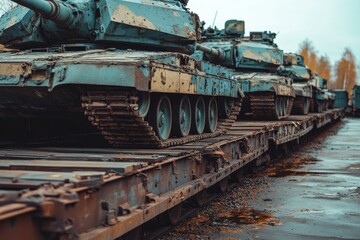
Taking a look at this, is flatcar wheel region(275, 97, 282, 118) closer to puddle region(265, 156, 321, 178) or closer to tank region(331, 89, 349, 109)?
puddle region(265, 156, 321, 178)

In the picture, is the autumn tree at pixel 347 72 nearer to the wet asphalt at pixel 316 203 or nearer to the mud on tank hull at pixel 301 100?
the mud on tank hull at pixel 301 100

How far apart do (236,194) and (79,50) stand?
11.0 feet

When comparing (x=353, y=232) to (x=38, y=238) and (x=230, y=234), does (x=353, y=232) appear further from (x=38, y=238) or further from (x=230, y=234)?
(x=38, y=238)

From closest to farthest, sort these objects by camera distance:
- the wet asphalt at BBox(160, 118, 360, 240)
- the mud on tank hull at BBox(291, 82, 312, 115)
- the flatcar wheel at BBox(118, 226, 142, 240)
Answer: the flatcar wheel at BBox(118, 226, 142, 240)
the wet asphalt at BBox(160, 118, 360, 240)
the mud on tank hull at BBox(291, 82, 312, 115)

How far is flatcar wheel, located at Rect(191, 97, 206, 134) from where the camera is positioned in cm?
994

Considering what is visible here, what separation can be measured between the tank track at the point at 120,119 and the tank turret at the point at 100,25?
1.83m

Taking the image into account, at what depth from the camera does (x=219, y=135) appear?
11102 mm

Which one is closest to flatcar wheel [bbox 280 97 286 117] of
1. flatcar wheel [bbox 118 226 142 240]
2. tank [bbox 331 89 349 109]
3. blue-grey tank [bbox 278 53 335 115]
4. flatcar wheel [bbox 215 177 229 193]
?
blue-grey tank [bbox 278 53 335 115]

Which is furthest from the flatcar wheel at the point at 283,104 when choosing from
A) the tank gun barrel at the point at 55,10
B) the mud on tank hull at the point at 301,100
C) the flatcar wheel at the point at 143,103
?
the flatcar wheel at the point at 143,103

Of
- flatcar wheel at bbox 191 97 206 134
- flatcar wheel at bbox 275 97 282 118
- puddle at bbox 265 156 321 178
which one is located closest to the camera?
flatcar wheel at bbox 191 97 206 134

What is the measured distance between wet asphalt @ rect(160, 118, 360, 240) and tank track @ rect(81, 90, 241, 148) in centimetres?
119

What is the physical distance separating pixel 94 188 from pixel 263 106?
480 inches

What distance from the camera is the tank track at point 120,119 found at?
23.6 feet

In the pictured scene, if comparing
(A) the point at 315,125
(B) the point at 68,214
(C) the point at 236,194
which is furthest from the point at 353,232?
(A) the point at 315,125
